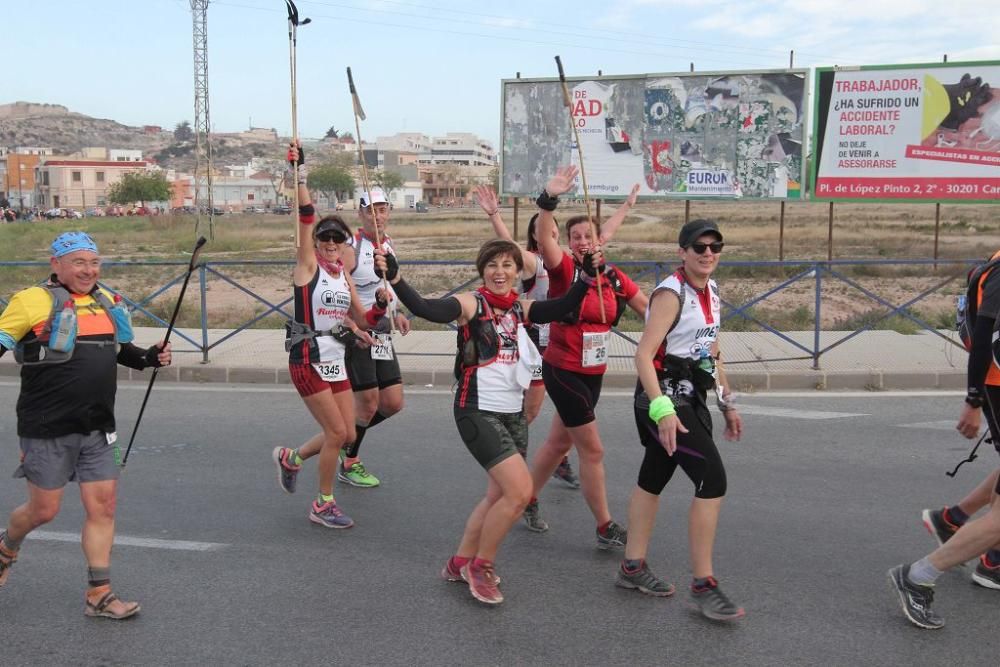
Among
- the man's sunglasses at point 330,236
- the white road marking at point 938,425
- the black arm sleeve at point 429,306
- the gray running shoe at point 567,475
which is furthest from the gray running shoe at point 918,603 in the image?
the white road marking at point 938,425

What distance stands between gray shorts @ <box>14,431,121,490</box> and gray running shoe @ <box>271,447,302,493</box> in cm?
170

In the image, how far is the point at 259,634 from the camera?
4.30 m

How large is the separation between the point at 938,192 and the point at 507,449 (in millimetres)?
15211

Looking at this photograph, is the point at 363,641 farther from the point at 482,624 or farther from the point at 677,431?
the point at 677,431

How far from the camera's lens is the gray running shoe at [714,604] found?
4371 mm

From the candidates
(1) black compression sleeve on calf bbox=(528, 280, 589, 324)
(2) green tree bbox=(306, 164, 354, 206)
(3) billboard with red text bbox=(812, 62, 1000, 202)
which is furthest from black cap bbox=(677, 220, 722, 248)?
(2) green tree bbox=(306, 164, 354, 206)

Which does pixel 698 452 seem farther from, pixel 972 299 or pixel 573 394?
pixel 972 299

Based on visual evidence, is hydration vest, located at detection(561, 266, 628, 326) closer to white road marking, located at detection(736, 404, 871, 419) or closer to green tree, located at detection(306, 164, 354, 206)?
white road marking, located at detection(736, 404, 871, 419)

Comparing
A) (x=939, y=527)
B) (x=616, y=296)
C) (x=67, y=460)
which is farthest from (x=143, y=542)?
(x=939, y=527)

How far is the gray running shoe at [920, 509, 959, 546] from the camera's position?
16.5 feet

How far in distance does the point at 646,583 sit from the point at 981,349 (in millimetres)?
1787

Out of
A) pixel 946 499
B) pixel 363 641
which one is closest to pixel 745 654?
pixel 363 641

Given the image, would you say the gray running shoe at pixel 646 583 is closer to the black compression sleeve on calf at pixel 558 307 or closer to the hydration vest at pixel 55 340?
the black compression sleeve on calf at pixel 558 307

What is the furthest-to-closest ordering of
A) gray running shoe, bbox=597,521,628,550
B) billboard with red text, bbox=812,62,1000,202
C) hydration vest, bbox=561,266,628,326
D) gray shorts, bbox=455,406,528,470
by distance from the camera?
billboard with red text, bbox=812,62,1000,202, gray running shoe, bbox=597,521,628,550, hydration vest, bbox=561,266,628,326, gray shorts, bbox=455,406,528,470
